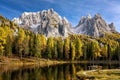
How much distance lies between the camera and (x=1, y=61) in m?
132

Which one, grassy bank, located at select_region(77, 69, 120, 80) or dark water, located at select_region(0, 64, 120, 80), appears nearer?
grassy bank, located at select_region(77, 69, 120, 80)

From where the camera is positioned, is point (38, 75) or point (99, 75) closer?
point (99, 75)

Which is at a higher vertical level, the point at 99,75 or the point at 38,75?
the point at 99,75

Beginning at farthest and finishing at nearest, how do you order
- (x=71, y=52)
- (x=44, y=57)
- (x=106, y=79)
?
(x=71, y=52), (x=44, y=57), (x=106, y=79)

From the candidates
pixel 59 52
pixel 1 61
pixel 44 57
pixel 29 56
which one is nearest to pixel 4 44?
pixel 1 61

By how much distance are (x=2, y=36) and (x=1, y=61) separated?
13663 millimetres

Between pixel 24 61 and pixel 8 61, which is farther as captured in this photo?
pixel 24 61

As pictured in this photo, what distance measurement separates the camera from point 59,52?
194125 mm

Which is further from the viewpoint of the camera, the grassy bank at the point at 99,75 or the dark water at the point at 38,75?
the dark water at the point at 38,75

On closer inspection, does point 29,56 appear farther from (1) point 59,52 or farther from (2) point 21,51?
(1) point 59,52

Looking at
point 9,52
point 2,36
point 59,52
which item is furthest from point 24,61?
point 59,52

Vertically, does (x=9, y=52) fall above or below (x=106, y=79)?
above

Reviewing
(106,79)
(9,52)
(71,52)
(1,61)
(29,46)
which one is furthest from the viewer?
(71,52)

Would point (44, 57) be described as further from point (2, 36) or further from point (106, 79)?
point (106, 79)
